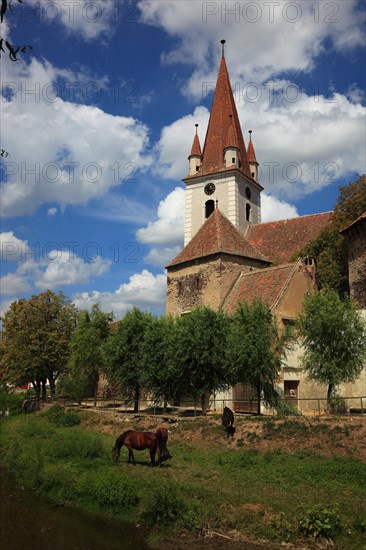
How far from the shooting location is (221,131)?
2093 inches

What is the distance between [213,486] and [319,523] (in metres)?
4.46

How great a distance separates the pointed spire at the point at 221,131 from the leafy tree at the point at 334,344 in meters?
29.4

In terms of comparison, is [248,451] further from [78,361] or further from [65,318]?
[65,318]

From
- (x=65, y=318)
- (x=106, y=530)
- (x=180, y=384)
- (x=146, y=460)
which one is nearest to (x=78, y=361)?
(x=65, y=318)

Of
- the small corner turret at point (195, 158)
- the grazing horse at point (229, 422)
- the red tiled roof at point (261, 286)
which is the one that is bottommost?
the grazing horse at point (229, 422)

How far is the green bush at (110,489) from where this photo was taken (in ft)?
48.8

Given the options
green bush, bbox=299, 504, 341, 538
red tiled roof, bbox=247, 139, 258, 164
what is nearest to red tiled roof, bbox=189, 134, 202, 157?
red tiled roof, bbox=247, 139, 258, 164

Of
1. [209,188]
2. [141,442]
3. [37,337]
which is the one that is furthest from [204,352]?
[209,188]

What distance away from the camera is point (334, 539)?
38.9ft

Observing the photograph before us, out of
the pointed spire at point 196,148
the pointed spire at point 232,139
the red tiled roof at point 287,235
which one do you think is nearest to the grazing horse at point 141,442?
the red tiled roof at point 287,235

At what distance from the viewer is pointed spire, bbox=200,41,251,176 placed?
52.2 meters

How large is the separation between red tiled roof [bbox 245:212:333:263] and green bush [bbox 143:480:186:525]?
93.2ft

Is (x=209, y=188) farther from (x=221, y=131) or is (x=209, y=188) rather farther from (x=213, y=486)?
(x=213, y=486)

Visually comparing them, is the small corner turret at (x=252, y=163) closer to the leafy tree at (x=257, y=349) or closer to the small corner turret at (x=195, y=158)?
the small corner turret at (x=195, y=158)
